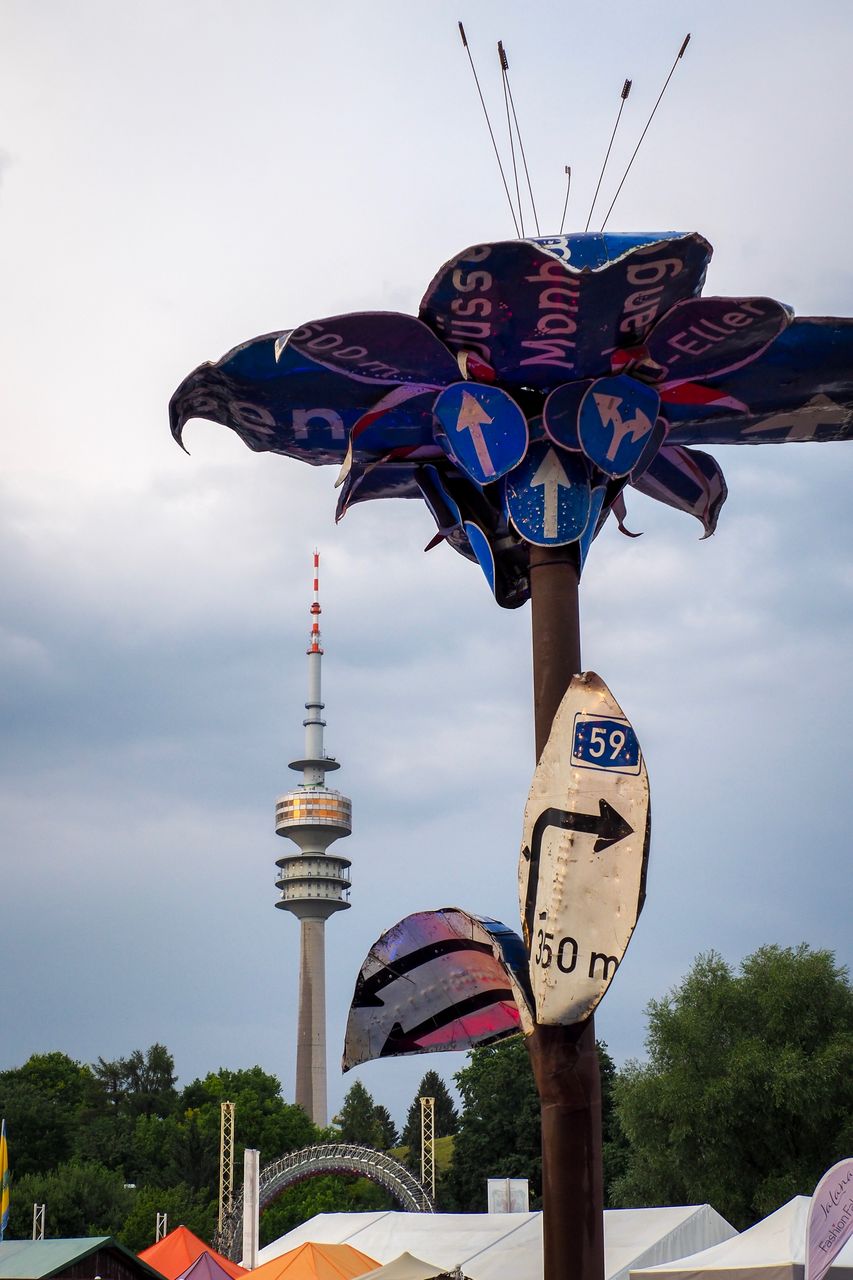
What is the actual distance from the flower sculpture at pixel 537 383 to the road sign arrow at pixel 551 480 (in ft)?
0.04

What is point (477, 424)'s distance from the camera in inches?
489

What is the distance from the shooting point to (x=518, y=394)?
12.6m

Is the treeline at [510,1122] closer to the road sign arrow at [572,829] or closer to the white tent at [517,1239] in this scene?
the white tent at [517,1239]

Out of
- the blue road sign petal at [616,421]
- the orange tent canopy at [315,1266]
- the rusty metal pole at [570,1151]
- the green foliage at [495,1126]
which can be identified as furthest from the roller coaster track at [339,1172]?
the blue road sign petal at [616,421]

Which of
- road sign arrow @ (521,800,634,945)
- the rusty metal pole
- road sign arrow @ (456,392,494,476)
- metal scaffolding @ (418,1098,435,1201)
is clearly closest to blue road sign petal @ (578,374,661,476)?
road sign arrow @ (456,392,494,476)

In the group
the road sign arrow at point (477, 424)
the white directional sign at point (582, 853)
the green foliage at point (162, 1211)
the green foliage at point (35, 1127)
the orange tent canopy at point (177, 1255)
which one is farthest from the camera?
the green foliage at point (35, 1127)

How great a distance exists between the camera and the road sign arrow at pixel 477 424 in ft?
40.7

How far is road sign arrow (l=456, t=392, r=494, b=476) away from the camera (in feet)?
40.7

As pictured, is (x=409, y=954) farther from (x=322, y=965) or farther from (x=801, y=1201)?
(x=322, y=965)

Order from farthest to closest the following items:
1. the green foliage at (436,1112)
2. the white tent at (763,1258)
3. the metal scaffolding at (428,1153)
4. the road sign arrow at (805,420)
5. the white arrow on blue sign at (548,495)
Answer: the green foliage at (436,1112) → the metal scaffolding at (428,1153) → the white tent at (763,1258) → the road sign arrow at (805,420) → the white arrow on blue sign at (548,495)

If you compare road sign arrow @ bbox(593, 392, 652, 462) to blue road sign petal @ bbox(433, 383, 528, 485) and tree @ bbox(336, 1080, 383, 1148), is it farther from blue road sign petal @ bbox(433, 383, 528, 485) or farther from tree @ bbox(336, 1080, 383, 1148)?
tree @ bbox(336, 1080, 383, 1148)

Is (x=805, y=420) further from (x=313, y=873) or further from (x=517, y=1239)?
(x=313, y=873)

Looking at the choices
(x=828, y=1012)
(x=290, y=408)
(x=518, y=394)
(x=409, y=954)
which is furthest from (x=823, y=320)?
(x=828, y=1012)

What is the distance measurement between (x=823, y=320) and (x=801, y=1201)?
33.6 feet
